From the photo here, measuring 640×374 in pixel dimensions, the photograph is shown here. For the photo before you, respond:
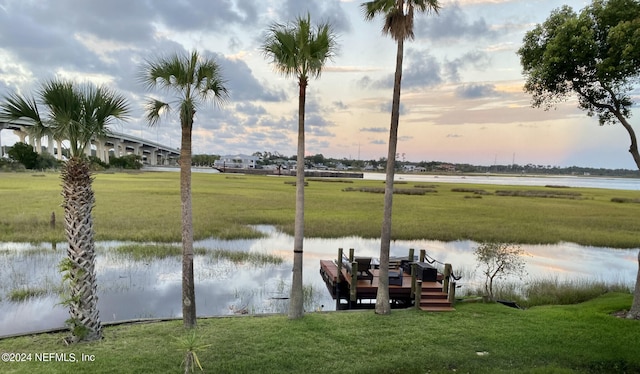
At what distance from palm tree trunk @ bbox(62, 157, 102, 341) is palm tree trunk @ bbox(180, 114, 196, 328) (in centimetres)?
205

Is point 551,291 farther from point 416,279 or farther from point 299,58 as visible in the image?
point 299,58

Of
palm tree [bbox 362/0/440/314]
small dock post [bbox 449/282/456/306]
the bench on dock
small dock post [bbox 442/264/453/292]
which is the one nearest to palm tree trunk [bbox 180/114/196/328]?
palm tree [bbox 362/0/440/314]

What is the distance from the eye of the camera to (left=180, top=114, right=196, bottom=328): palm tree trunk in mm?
9461

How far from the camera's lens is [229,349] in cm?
854

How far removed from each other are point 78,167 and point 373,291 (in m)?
11.4

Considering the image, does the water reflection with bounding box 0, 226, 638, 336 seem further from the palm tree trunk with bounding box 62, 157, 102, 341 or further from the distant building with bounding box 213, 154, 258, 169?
the distant building with bounding box 213, 154, 258, 169

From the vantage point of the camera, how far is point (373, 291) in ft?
50.1

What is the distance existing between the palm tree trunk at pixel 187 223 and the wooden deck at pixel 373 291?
6.82m

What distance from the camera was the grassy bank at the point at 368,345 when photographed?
7922 millimetres

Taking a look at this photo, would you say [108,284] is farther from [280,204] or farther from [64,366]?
[280,204]

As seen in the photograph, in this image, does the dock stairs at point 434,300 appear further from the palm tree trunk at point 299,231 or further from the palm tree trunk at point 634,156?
the palm tree trunk at point 634,156

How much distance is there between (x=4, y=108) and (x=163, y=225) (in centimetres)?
Answer: 2119

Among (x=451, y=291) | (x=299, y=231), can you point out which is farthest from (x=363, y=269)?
(x=299, y=231)

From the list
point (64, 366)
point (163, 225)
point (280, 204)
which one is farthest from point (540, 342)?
point (280, 204)
